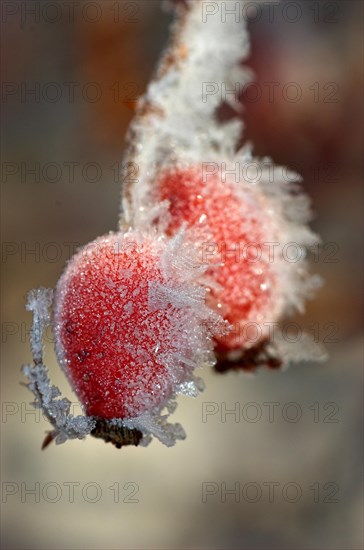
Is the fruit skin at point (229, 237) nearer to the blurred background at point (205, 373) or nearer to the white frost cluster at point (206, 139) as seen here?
the white frost cluster at point (206, 139)

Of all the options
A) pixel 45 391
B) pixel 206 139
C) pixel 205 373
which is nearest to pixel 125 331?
pixel 45 391

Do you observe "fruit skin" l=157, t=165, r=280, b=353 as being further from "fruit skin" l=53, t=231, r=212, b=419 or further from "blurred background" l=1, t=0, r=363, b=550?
"blurred background" l=1, t=0, r=363, b=550

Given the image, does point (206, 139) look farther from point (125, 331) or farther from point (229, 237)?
point (125, 331)

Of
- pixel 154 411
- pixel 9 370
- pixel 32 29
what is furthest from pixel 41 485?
pixel 32 29

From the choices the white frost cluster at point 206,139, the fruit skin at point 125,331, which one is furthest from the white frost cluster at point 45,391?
the white frost cluster at point 206,139

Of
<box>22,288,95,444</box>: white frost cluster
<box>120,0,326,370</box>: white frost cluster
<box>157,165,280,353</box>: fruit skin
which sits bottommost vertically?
<box>22,288,95,444</box>: white frost cluster

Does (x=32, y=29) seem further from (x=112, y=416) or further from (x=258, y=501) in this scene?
(x=112, y=416)

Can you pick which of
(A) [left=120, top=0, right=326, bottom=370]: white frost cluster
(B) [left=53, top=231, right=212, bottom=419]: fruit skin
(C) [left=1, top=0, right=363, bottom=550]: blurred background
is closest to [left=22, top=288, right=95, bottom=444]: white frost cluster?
(B) [left=53, top=231, right=212, bottom=419]: fruit skin
